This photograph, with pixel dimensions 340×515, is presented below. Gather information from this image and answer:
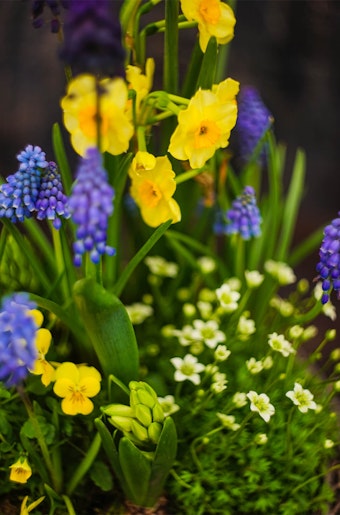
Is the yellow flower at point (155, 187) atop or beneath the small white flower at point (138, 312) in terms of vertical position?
atop

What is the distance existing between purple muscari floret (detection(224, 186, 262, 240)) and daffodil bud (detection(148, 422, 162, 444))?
0.28 metres

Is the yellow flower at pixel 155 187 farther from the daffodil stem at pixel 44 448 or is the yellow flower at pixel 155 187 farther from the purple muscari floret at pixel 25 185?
the daffodil stem at pixel 44 448

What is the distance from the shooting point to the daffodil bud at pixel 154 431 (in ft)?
2.27

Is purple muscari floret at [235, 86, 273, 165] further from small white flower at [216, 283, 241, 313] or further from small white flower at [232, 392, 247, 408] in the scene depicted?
small white flower at [232, 392, 247, 408]

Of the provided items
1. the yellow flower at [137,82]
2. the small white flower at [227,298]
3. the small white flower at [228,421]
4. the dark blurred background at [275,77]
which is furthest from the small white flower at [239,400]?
the dark blurred background at [275,77]

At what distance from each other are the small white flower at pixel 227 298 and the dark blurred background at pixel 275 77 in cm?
78

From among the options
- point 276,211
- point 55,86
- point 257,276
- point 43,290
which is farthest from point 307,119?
point 43,290

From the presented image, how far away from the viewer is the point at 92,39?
0.45 metres

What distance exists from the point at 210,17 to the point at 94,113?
0.70 feet

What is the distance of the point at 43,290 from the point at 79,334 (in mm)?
99

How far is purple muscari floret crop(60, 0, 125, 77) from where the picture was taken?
45 cm

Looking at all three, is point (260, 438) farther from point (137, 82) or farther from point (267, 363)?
point (137, 82)

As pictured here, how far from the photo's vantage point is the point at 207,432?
0.80 meters

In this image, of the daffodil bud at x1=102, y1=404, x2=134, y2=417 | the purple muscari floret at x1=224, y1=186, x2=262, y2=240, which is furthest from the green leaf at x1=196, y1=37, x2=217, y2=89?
the daffodil bud at x1=102, y1=404, x2=134, y2=417
